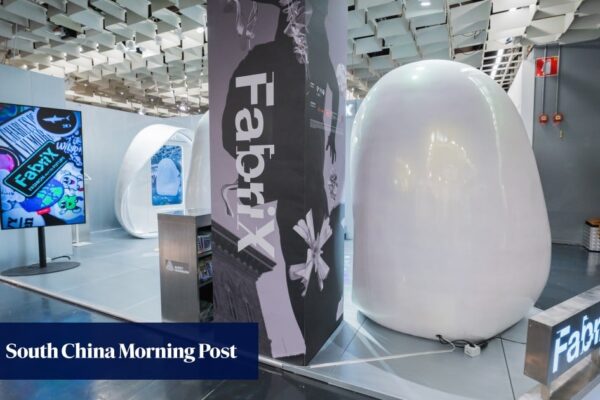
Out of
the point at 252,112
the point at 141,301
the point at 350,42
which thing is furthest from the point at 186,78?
the point at 252,112

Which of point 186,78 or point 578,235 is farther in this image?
point 186,78

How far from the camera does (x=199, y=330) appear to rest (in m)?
2.98

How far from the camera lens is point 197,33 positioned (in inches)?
245

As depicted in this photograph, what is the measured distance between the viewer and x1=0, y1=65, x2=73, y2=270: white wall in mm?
5043

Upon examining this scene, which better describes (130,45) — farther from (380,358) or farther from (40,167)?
(380,358)

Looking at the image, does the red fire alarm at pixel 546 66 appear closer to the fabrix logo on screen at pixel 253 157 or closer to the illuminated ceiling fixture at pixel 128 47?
the fabrix logo on screen at pixel 253 157

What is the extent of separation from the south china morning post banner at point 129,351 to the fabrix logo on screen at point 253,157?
723 millimetres

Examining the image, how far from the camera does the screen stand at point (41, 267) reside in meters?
4.75

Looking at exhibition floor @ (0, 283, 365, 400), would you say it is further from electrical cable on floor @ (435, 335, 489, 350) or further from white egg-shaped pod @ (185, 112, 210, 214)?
white egg-shaped pod @ (185, 112, 210, 214)

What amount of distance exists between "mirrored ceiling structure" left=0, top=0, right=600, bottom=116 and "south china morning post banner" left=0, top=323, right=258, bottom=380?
14.0 ft

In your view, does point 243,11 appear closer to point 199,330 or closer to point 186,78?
point 199,330

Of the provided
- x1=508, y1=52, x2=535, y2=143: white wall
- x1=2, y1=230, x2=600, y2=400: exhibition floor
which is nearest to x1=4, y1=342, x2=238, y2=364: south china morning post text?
x1=2, y1=230, x2=600, y2=400: exhibition floor

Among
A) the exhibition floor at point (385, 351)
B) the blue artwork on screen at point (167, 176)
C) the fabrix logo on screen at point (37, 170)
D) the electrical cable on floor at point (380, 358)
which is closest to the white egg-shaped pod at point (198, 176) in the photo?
the exhibition floor at point (385, 351)

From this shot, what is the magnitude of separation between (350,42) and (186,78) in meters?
4.62
